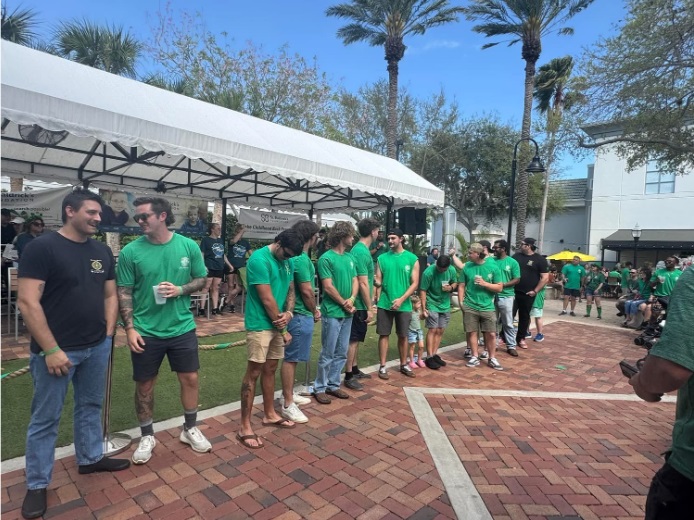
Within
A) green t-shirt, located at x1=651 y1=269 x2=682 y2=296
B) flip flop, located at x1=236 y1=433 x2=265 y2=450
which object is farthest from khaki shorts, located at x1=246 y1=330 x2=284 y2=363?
green t-shirt, located at x1=651 y1=269 x2=682 y2=296

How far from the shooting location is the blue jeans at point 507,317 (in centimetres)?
683

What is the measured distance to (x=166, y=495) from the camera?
8.85ft

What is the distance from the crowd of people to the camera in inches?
98.7

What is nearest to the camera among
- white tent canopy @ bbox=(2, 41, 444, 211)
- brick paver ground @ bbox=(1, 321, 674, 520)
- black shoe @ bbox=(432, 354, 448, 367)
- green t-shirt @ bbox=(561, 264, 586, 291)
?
brick paver ground @ bbox=(1, 321, 674, 520)

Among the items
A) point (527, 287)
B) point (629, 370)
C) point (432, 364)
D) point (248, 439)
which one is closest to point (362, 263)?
point (432, 364)

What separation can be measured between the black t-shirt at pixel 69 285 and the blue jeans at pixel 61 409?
0.12 metres

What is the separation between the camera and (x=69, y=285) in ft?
8.40

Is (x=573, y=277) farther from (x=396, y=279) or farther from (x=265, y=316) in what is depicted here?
(x=265, y=316)

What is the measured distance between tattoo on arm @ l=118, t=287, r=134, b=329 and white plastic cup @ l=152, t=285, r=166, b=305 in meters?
0.19

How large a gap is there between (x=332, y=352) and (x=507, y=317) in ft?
12.1

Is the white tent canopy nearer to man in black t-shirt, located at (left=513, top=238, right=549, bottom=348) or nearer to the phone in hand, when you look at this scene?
man in black t-shirt, located at (left=513, top=238, right=549, bottom=348)

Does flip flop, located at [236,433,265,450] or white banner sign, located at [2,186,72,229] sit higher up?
white banner sign, located at [2,186,72,229]

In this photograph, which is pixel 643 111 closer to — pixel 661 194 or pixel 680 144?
pixel 680 144

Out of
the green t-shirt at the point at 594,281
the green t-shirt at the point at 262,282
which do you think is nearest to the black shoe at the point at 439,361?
the green t-shirt at the point at 262,282
